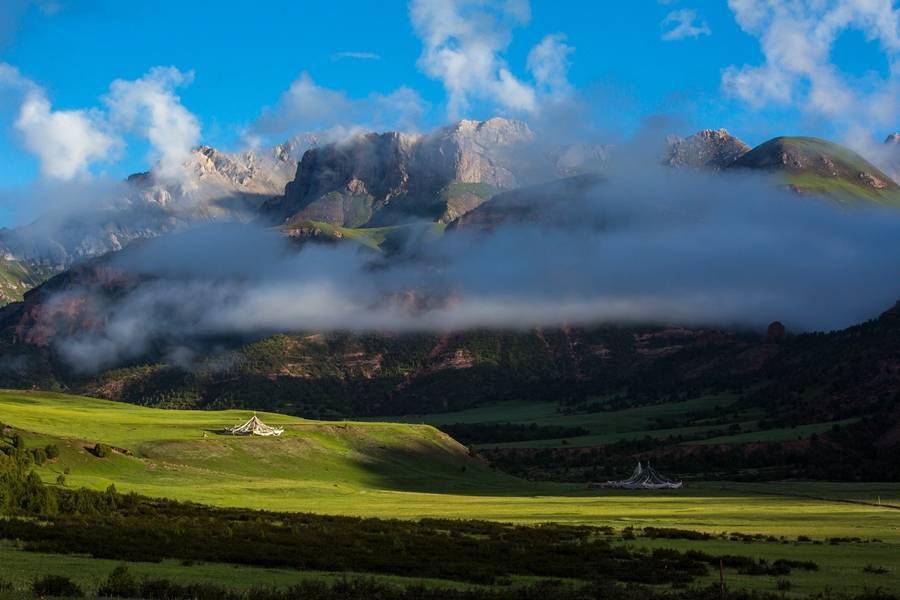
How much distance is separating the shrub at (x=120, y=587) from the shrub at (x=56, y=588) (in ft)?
2.66

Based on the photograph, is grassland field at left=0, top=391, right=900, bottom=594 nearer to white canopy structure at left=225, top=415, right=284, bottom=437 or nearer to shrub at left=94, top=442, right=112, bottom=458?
shrub at left=94, top=442, right=112, bottom=458

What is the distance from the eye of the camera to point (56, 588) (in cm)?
3203

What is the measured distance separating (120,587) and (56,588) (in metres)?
2.10

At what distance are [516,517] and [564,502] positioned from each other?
2550 centimetres

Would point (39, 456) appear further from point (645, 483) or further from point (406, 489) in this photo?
point (645, 483)

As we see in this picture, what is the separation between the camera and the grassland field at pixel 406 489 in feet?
192

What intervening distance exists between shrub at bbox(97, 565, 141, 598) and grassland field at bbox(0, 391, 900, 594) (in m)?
5.75

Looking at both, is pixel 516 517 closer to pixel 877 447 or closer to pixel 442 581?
pixel 442 581

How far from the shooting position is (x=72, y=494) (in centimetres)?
7475

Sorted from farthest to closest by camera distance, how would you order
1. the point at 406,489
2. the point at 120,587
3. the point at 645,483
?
the point at 645,483 → the point at 406,489 → the point at 120,587

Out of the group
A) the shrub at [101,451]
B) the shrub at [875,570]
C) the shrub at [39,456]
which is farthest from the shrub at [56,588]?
the shrub at [101,451]

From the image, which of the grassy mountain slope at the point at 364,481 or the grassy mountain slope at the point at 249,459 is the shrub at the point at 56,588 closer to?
the grassy mountain slope at the point at 364,481

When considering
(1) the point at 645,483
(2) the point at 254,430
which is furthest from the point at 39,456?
(1) the point at 645,483

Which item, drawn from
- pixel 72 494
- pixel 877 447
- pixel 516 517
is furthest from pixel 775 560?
pixel 877 447
